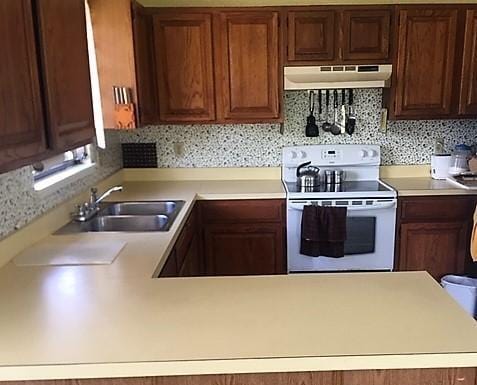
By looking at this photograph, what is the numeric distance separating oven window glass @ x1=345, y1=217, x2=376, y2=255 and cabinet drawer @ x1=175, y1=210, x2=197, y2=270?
1040 millimetres

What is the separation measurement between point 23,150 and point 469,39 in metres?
2.95

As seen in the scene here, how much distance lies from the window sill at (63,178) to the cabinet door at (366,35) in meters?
1.84

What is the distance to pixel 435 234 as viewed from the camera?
10.6 feet

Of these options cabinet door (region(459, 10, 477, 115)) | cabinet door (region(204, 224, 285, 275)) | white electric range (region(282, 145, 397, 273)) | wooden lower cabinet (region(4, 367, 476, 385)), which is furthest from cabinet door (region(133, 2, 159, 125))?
cabinet door (region(459, 10, 477, 115))

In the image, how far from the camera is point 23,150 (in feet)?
4.46

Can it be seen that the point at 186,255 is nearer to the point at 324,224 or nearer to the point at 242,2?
the point at 324,224

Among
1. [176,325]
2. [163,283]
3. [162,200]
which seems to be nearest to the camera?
[176,325]

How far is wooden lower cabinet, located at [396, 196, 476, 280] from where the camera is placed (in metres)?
3.17

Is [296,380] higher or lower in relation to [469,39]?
lower

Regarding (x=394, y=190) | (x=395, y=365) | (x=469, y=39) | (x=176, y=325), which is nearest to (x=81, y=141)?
(x=176, y=325)

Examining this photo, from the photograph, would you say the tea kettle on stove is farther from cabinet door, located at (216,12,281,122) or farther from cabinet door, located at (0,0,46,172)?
cabinet door, located at (0,0,46,172)

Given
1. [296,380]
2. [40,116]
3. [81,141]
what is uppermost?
[40,116]

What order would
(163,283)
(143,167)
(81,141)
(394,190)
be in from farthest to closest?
(143,167), (394,190), (81,141), (163,283)

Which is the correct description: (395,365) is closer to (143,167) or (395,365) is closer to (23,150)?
(23,150)
